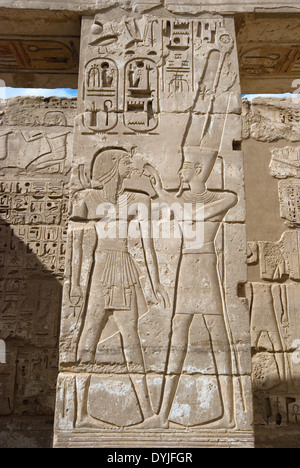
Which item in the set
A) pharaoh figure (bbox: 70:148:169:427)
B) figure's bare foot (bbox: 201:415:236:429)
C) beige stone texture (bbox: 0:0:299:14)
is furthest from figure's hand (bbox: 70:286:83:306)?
beige stone texture (bbox: 0:0:299:14)

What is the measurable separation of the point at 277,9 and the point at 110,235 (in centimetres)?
264

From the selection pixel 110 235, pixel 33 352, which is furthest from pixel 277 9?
pixel 33 352

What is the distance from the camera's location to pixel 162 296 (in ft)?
12.9

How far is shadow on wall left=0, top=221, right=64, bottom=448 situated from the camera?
6.10 metres

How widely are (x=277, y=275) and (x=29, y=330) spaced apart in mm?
3251

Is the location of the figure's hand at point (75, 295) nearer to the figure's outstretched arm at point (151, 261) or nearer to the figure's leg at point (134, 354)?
the figure's leg at point (134, 354)

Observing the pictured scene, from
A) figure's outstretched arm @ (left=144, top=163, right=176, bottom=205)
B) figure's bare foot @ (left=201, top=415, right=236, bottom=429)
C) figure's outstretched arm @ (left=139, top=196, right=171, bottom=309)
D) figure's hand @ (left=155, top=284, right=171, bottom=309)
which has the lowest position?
figure's bare foot @ (left=201, top=415, right=236, bottom=429)

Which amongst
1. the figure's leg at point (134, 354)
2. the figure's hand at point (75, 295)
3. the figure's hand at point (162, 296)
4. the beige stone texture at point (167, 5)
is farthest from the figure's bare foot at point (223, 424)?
the beige stone texture at point (167, 5)

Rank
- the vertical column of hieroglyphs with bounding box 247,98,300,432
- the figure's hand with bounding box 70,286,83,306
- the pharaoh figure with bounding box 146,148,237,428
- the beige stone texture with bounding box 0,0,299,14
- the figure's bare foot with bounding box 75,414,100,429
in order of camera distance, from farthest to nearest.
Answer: the vertical column of hieroglyphs with bounding box 247,98,300,432
the beige stone texture with bounding box 0,0,299,14
the figure's hand with bounding box 70,286,83,306
the pharaoh figure with bounding box 146,148,237,428
the figure's bare foot with bounding box 75,414,100,429

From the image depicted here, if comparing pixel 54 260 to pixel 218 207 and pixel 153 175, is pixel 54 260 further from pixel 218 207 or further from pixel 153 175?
pixel 218 207

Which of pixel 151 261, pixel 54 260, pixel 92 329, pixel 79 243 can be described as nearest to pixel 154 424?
pixel 92 329

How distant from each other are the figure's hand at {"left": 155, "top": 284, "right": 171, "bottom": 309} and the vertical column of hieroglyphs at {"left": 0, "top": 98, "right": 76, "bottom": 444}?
283cm

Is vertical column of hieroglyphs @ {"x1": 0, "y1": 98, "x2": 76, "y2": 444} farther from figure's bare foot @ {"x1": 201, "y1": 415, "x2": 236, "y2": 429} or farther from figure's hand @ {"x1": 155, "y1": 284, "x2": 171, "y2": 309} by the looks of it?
Result: figure's bare foot @ {"x1": 201, "y1": 415, "x2": 236, "y2": 429}

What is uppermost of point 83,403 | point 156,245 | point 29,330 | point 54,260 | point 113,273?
point 54,260
